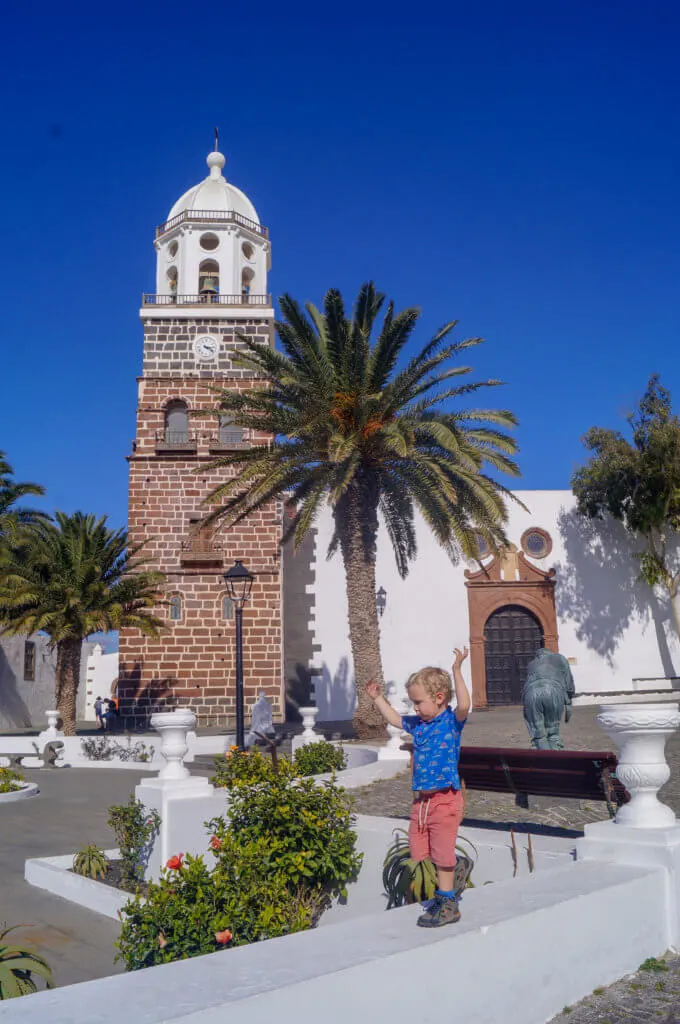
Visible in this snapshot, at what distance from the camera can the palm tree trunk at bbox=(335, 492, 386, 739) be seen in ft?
49.1

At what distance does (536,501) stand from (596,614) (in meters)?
3.43

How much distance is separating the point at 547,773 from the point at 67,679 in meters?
14.7

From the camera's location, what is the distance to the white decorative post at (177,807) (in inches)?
268

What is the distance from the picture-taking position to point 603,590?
912 inches

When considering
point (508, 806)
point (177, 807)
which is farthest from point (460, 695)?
point (508, 806)

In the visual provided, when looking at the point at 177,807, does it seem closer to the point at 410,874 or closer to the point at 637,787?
the point at 410,874

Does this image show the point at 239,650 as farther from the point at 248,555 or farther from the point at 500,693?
the point at 500,693

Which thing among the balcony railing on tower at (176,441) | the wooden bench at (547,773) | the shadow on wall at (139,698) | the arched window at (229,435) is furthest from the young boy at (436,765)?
the arched window at (229,435)

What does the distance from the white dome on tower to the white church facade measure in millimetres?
8948

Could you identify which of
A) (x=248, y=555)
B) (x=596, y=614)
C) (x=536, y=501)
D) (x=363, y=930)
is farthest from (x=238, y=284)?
(x=363, y=930)

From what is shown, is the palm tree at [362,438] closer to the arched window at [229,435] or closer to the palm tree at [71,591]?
the palm tree at [71,591]

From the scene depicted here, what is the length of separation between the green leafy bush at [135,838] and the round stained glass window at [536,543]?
1740 centimetres

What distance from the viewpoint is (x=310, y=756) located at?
11.2 meters

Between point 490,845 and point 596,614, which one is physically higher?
point 596,614
